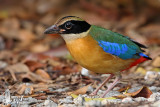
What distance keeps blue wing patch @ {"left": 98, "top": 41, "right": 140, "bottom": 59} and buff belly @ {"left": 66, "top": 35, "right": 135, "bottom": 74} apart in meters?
0.07

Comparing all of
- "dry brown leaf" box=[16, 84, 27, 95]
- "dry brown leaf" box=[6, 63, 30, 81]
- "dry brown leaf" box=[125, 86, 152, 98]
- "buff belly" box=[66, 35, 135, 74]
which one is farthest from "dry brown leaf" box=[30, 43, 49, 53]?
"dry brown leaf" box=[125, 86, 152, 98]

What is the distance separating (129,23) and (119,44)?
4.45m

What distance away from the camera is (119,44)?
5188mm

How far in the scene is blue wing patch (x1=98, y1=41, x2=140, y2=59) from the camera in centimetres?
498

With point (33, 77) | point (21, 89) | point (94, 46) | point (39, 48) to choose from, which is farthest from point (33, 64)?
point (94, 46)

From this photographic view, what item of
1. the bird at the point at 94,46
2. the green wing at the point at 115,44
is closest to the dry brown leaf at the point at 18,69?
the bird at the point at 94,46

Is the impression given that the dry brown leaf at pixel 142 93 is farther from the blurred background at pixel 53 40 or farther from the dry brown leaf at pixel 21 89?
the dry brown leaf at pixel 21 89

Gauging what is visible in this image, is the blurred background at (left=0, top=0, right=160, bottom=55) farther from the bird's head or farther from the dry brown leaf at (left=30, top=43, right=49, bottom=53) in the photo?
the bird's head

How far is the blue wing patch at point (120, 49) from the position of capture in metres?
4.98

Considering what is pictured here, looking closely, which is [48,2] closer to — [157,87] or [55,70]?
[55,70]

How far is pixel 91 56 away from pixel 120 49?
584 mm

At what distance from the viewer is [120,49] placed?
5145mm

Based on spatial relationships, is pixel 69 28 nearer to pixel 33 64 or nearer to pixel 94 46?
pixel 94 46

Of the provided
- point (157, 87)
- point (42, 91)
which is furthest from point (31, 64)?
point (157, 87)
